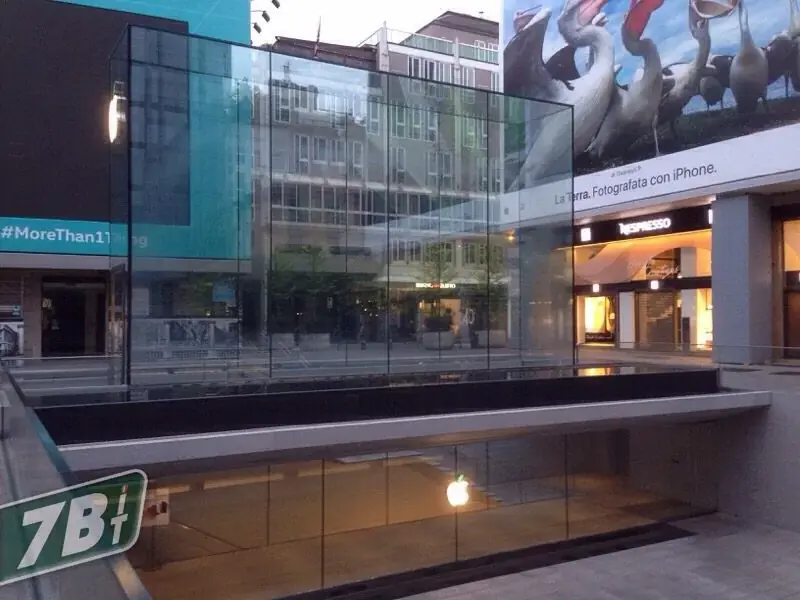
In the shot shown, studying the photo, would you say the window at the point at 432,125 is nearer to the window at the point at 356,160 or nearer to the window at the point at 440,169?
the window at the point at 440,169

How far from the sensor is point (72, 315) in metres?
30.2

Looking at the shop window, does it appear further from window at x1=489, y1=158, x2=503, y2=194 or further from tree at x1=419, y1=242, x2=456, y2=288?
tree at x1=419, y1=242, x2=456, y2=288

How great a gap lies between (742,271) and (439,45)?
41.2 m

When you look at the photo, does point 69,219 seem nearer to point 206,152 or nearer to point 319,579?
point 206,152

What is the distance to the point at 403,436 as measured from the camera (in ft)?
36.8

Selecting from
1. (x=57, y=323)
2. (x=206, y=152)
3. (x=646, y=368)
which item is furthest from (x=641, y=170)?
(x=57, y=323)

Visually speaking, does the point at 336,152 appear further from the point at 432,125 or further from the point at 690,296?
the point at 690,296

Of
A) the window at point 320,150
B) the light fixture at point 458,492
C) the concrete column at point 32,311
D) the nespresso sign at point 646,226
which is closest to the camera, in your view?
the window at point 320,150

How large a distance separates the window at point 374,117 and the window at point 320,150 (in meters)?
1.02

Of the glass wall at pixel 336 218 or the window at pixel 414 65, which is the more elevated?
the window at pixel 414 65

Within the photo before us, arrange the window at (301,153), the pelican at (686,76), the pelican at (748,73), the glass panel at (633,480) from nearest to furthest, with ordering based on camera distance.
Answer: the window at (301,153), the glass panel at (633,480), the pelican at (748,73), the pelican at (686,76)

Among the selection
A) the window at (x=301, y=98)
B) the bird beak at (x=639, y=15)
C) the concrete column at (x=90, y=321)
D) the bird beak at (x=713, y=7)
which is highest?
the bird beak at (x=639, y=15)

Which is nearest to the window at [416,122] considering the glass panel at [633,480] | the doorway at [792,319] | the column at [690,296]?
the glass panel at [633,480]

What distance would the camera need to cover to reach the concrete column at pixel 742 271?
21688 mm
